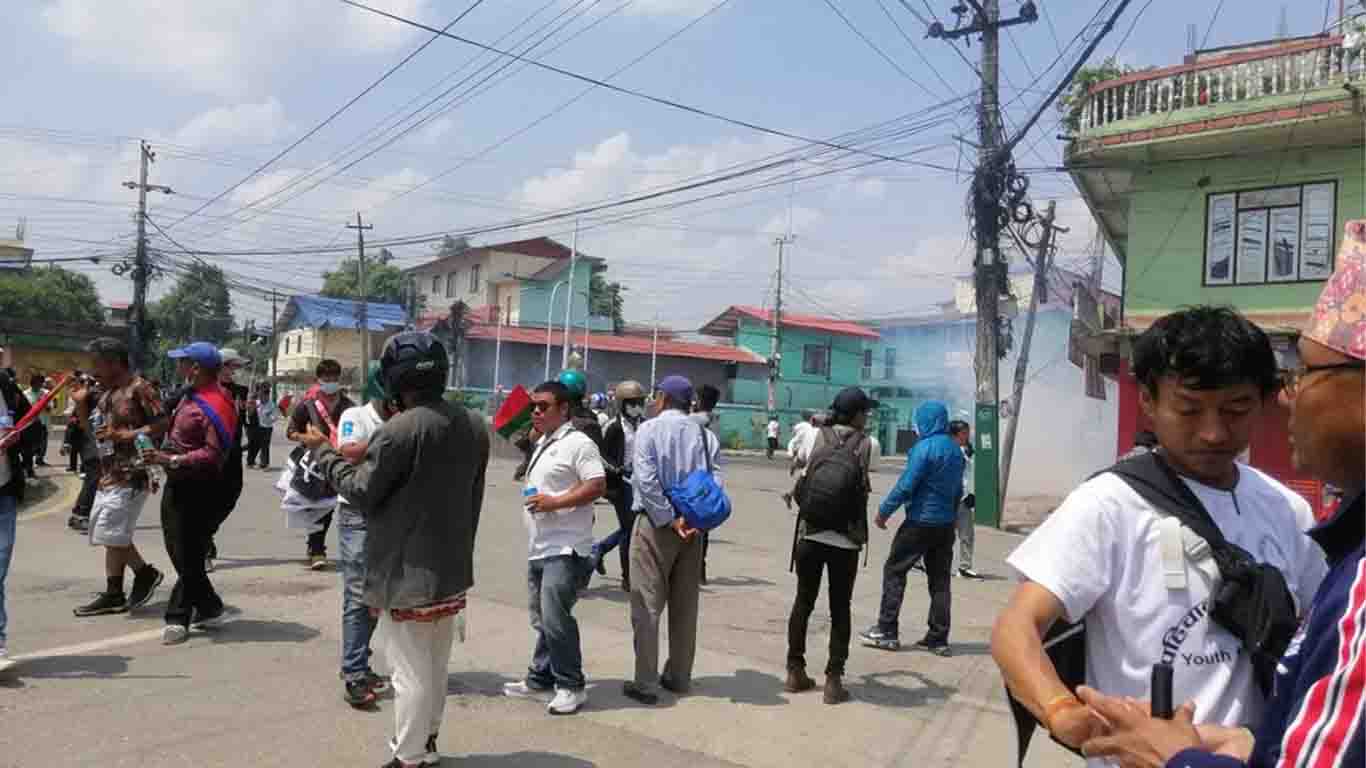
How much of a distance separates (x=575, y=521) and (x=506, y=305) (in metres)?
52.3

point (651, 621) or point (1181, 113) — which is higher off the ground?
point (1181, 113)

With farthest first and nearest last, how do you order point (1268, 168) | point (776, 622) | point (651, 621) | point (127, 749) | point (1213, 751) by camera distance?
point (1268, 168) → point (776, 622) → point (651, 621) → point (127, 749) → point (1213, 751)

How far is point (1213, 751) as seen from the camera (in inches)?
68.1

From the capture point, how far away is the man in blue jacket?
25.9 ft

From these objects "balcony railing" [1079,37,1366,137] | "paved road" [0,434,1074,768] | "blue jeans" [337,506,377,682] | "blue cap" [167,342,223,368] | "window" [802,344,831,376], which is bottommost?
"paved road" [0,434,1074,768]

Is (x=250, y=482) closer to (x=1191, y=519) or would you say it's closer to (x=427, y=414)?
(x=427, y=414)

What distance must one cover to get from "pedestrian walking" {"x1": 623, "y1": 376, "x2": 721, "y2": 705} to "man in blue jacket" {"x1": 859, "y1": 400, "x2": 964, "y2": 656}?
208 cm

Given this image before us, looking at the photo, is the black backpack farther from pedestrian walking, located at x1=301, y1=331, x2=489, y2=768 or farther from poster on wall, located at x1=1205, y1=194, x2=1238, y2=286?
poster on wall, located at x1=1205, y1=194, x2=1238, y2=286

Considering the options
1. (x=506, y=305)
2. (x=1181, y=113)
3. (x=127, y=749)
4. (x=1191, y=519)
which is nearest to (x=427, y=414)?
(x=127, y=749)

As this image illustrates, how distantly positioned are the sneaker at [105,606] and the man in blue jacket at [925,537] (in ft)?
17.3

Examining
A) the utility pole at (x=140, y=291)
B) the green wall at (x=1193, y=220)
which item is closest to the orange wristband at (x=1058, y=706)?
the green wall at (x=1193, y=220)

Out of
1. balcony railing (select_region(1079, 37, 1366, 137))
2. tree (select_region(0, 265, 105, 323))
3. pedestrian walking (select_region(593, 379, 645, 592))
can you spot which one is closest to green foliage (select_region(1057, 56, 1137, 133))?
balcony railing (select_region(1079, 37, 1366, 137))

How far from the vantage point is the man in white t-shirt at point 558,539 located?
5.67 metres

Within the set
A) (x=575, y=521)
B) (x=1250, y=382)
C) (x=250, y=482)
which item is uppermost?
(x=1250, y=382)
